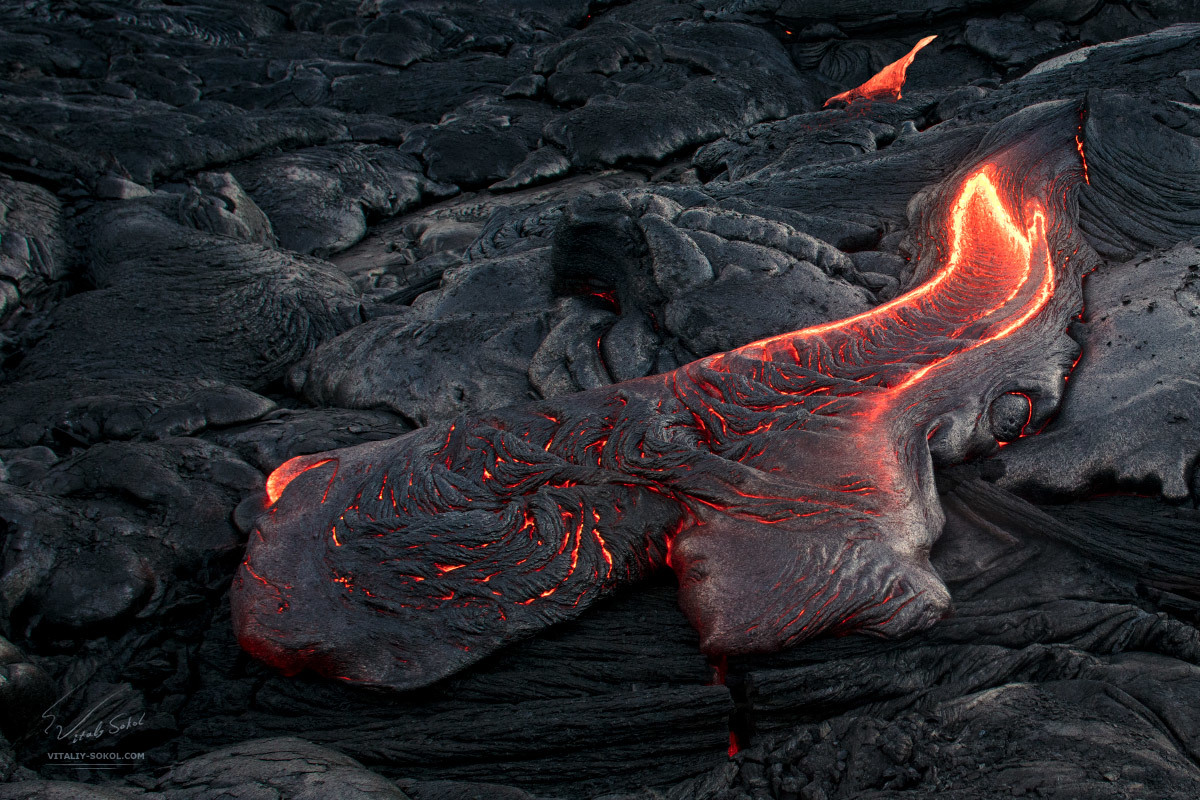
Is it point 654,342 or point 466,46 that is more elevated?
point 466,46

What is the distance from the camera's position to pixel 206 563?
252 centimetres

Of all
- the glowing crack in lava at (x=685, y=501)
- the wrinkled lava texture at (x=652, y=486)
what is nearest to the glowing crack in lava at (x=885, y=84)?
the wrinkled lava texture at (x=652, y=486)

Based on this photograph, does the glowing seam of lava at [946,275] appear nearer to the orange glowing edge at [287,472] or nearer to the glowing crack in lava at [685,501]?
the glowing crack in lava at [685,501]

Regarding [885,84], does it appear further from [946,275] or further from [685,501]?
[685,501]

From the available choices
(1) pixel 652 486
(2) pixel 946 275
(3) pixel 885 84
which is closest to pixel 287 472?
(1) pixel 652 486

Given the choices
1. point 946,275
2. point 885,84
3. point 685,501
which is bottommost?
point 685,501

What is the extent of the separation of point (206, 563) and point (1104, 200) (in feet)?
12.2

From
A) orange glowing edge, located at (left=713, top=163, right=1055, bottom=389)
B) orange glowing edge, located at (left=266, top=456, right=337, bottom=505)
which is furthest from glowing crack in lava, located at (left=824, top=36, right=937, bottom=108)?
orange glowing edge, located at (left=266, top=456, right=337, bottom=505)

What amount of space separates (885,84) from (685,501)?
478cm

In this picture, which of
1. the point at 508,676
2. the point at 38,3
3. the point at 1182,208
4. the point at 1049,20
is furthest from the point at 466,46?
the point at 508,676

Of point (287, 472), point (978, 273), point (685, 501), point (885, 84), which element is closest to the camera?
point (685, 501)

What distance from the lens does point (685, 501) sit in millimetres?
2328

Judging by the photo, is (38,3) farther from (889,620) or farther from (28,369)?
(889,620)

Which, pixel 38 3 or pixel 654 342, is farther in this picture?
pixel 38 3
